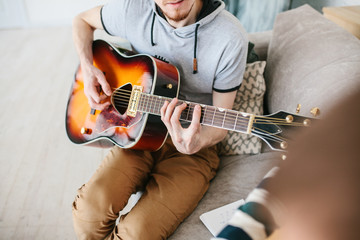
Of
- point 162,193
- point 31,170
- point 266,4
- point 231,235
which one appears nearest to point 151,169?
point 162,193

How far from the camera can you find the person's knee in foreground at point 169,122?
1.01 metres

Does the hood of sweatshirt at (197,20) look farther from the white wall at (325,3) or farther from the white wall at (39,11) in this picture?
the white wall at (39,11)

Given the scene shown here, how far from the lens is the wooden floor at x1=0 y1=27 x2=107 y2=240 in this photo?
1.50m

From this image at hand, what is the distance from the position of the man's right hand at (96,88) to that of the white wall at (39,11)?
2532 mm

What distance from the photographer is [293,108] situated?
3.73 ft

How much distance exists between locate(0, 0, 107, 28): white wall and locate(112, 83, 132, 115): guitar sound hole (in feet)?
8.66

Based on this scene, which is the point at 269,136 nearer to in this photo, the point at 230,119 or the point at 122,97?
the point at 230,119

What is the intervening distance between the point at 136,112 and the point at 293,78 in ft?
2.23

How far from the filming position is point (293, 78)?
118 cm

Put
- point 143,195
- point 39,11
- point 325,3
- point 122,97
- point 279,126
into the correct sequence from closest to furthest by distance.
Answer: point 279,126 → point 143,195 → point 122,97 → point 325,3 → point 39,11

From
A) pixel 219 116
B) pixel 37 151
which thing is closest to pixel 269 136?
pixel 219 116

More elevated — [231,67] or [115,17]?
[115,17]

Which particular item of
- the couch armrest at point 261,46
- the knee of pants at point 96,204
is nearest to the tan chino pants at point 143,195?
the knee of pants at point 96,204

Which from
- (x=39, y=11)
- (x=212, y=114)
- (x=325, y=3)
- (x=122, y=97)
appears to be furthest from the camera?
(x=39, y=11)
